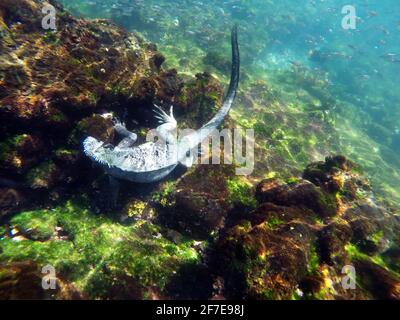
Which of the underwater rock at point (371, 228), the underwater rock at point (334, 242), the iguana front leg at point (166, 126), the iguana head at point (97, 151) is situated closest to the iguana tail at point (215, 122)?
the iguana front leg at point (166, 126)

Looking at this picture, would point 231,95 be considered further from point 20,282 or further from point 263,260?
point 20,282

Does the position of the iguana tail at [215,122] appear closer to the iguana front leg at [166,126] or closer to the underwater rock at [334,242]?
the iguana front leg at [166,126]

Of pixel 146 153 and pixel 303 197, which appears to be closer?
pixel 303 197

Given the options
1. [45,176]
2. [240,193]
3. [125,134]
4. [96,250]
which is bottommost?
[96,250]

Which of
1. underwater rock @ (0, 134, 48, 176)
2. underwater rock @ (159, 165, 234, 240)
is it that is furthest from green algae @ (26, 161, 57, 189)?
underwater rock @ (159, 165, 234, 240)

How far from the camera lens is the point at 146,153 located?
7.36 metres

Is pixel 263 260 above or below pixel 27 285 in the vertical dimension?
above

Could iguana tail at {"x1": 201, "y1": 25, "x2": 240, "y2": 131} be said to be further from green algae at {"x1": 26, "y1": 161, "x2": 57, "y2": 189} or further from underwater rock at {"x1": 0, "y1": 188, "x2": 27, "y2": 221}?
underwater rock at {"x1": 0, "y1": 188, "x2": 27, "y2": 221}

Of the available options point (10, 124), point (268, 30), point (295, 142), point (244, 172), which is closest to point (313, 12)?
point (268, 30)

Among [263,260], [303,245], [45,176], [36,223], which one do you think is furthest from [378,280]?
[45,176]

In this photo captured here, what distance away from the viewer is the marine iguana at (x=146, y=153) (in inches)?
271

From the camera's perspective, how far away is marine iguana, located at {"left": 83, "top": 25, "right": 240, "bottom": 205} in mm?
6887

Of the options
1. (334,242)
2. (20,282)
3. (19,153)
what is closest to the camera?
(20,282)

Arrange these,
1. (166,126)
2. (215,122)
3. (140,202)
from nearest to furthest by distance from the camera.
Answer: (140,202) < (166,126) < (215,122)
